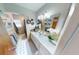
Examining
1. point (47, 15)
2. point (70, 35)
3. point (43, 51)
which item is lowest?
point (43, 51)

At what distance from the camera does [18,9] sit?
3.05ft

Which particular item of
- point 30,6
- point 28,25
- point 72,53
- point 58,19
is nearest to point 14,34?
point 28,25

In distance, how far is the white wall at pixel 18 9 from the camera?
903mm

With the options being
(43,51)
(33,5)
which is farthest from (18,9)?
(43,51)

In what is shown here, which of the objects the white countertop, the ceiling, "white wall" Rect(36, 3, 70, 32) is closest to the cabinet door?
the white countertop

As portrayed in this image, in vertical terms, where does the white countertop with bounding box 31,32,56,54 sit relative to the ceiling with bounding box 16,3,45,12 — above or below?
below

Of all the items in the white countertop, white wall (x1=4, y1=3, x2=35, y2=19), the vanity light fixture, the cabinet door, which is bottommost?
the cabinet door

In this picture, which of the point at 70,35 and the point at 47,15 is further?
the point at 47,15

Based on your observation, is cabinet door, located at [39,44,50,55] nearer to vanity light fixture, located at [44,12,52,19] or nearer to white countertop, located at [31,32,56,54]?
white countertop, located at [31,32,56,54]

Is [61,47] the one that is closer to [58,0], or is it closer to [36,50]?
[36,50]

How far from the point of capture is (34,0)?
34.7 inches

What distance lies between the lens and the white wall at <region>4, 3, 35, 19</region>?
0.90 metres

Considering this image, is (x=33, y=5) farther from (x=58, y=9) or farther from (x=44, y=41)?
(x=44, y=41)
